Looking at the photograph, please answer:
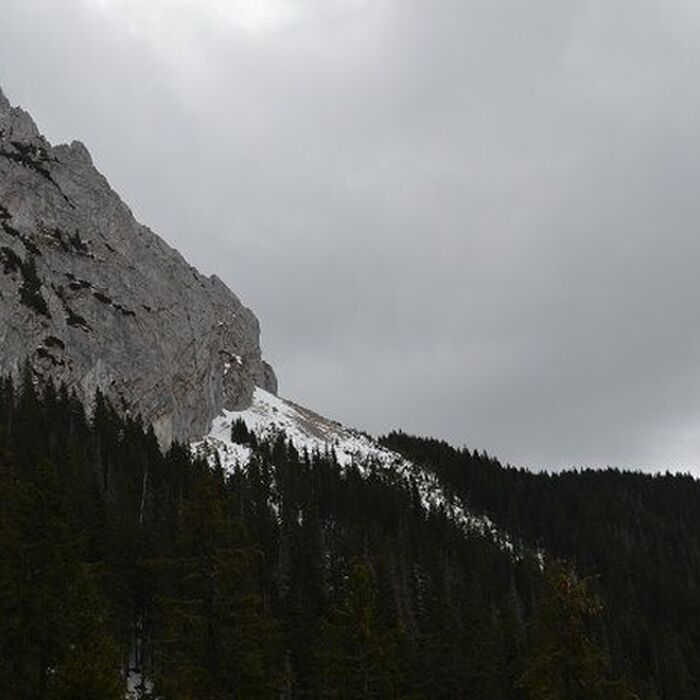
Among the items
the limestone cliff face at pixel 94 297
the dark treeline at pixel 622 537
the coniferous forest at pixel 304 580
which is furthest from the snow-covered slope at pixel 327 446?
the dark treeline at pixel 622 537

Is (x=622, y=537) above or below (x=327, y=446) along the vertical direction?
below

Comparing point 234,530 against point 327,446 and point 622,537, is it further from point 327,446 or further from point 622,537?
point 327,446

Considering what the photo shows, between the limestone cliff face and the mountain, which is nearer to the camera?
the mountain

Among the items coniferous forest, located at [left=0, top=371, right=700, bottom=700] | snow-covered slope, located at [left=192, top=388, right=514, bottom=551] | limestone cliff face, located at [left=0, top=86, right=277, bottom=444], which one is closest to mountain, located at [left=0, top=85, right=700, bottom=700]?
coniferous forest, located at [left=0, top=371, right=700, bottom=700]

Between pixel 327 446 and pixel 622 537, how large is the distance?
52032 millimetres

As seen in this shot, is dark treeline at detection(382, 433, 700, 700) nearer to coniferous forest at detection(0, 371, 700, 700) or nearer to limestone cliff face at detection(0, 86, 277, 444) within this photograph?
coniferous forest at detection(0, 371, 700, 700)

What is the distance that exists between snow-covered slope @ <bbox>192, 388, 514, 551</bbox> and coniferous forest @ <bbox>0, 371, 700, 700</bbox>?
4.56 meters

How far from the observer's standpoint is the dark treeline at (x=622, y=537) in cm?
9156

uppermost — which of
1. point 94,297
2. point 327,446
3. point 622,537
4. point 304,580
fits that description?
point 94,297

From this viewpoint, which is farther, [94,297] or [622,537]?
[622,537]

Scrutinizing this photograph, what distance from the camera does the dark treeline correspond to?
91562mm

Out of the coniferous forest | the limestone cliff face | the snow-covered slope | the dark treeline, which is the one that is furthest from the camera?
the snow-covered slope

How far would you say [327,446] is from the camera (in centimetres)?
15725

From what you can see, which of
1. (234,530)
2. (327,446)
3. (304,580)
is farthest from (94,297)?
(234,530)
